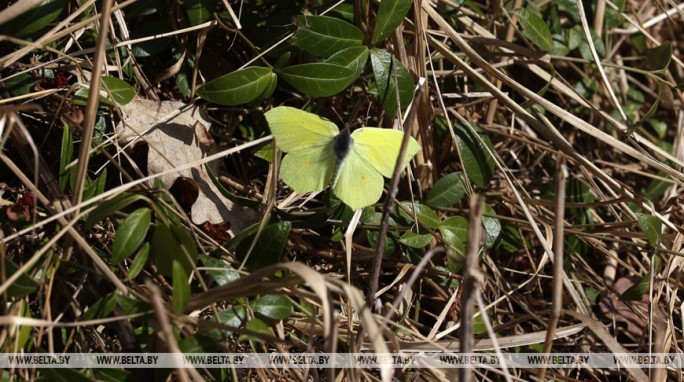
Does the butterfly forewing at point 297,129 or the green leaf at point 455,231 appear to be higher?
the butterfly forewing at point 297,129

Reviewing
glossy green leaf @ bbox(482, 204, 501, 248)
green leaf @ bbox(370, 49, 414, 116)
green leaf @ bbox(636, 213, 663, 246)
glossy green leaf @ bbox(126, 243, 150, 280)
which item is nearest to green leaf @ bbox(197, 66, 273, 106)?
green leaf @ bbox(370, 49, 414, 116)

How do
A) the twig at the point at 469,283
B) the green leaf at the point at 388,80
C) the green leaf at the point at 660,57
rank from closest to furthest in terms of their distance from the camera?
the twig at the point at 469,283 < the green leaf at the point at 388,80 < the green leaf at the point at 660,57

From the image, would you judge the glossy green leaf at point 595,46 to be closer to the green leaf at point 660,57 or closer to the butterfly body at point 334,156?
the green leaf at point 660,57

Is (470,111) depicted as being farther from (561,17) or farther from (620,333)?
(620,333)

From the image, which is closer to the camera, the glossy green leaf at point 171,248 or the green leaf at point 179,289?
the green leaf at point 179,289

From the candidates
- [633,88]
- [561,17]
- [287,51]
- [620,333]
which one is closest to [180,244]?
[287,51]

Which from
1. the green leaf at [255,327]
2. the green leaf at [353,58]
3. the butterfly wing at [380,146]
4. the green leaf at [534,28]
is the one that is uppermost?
the green leaf at [534,28]

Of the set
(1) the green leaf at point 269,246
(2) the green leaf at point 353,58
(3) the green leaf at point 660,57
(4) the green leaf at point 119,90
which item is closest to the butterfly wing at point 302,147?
(1) the green leaf at point 269,246

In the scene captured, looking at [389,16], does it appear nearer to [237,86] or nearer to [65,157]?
[237,86]
